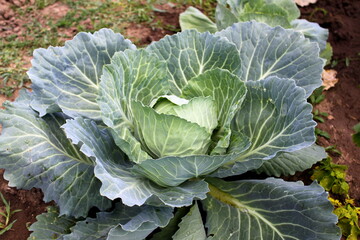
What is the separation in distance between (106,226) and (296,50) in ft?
5.01

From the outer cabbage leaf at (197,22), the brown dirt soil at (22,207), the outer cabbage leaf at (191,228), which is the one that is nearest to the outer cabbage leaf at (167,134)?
the outer cabbage leaf at (191,228)

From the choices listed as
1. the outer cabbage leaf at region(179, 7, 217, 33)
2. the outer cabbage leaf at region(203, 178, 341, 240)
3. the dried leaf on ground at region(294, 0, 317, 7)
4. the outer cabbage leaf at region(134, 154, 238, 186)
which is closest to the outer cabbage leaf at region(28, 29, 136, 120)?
the outer cabbage leaf at region(134, 154, 238, 186)

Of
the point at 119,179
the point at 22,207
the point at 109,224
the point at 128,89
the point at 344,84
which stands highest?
the point at 128,89

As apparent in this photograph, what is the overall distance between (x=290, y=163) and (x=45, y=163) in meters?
1.52

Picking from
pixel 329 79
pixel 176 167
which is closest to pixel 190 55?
pixel 176 167

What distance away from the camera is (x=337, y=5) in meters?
4.29

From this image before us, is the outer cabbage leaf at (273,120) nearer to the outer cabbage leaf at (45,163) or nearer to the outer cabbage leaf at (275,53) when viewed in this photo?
the outer cabbage leaf at (275,53)

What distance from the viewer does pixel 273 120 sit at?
2.13m

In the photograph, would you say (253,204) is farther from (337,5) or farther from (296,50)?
(337,5)

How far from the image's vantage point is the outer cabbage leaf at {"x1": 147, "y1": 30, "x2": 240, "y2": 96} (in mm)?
2287

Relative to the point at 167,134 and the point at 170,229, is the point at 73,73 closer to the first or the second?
the point at 167,134

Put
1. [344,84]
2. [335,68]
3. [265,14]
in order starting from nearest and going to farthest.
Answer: [265,14]
[344,84]
[335,68]

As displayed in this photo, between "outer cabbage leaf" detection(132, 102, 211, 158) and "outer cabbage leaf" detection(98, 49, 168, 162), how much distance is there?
0.23ft

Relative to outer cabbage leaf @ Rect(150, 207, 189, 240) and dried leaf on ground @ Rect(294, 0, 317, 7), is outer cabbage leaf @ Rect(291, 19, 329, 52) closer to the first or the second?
dried leaf on ground @ Rect(294, 0, 317, 7)
